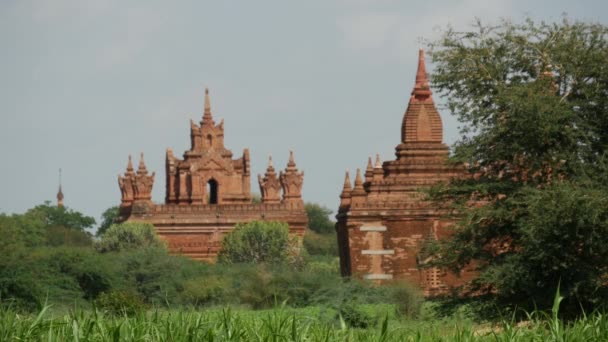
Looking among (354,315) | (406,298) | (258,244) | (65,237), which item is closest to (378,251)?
(406,298)

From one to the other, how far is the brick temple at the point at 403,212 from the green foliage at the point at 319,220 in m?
68.3

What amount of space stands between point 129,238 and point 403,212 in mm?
20800

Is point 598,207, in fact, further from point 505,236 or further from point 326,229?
point 326,229

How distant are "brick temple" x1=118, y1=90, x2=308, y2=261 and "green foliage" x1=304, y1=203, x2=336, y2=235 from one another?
38515 mm

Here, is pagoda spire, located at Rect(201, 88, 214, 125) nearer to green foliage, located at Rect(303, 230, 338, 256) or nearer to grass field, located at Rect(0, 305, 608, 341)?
green foliage, located at Rect(303, 230, 338, 256)

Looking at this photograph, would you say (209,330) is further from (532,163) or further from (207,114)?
(207,114)

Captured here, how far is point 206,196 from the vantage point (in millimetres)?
67875

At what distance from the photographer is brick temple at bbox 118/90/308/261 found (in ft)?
202

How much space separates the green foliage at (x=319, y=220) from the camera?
111 m

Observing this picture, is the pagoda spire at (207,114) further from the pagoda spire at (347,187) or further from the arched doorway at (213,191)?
the pagoda spire at (347,187)

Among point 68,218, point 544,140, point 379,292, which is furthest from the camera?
point 68,218

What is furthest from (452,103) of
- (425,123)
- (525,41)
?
(425,123)

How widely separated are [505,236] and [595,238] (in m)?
1.96

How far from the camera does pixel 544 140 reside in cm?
2289
